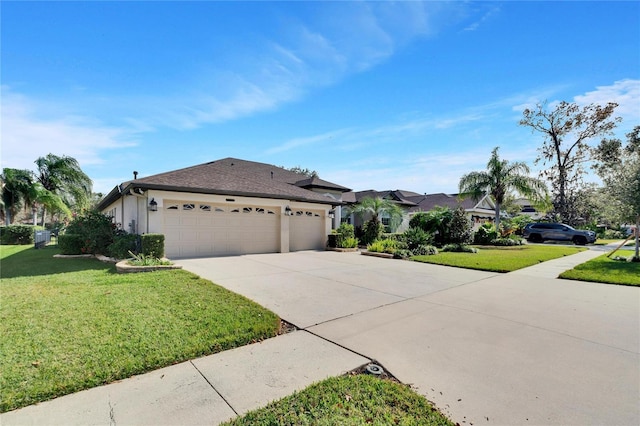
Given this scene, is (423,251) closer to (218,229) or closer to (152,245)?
(218,229)

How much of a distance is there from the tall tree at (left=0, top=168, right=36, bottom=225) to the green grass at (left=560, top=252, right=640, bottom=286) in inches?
1279

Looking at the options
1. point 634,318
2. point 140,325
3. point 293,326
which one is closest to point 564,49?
point 634,318

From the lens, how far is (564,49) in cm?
957

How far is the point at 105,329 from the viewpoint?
13.4ft

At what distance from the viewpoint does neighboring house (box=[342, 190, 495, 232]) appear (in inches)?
1060

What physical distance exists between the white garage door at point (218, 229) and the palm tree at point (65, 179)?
739 inches

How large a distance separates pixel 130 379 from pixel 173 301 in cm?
258

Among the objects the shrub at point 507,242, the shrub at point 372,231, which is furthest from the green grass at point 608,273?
the shrub at point 507,242

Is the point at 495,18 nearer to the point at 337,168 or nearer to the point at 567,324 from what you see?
the point at 567,324

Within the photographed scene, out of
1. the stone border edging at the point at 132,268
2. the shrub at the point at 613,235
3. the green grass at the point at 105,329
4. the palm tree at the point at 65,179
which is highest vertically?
the palm tree at the point at 65,179

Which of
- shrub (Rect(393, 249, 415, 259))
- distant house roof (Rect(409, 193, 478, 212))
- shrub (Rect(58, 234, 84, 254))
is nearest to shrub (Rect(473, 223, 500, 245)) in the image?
distant house roof (Rect(409, 193, 478, 212))

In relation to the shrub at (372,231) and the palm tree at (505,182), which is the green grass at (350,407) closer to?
the shrub at (372,231)

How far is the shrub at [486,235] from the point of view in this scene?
69.8ft

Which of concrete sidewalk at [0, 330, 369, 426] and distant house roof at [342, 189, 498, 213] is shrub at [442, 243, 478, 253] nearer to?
distant house roof at [342, 189, 498, 213]
